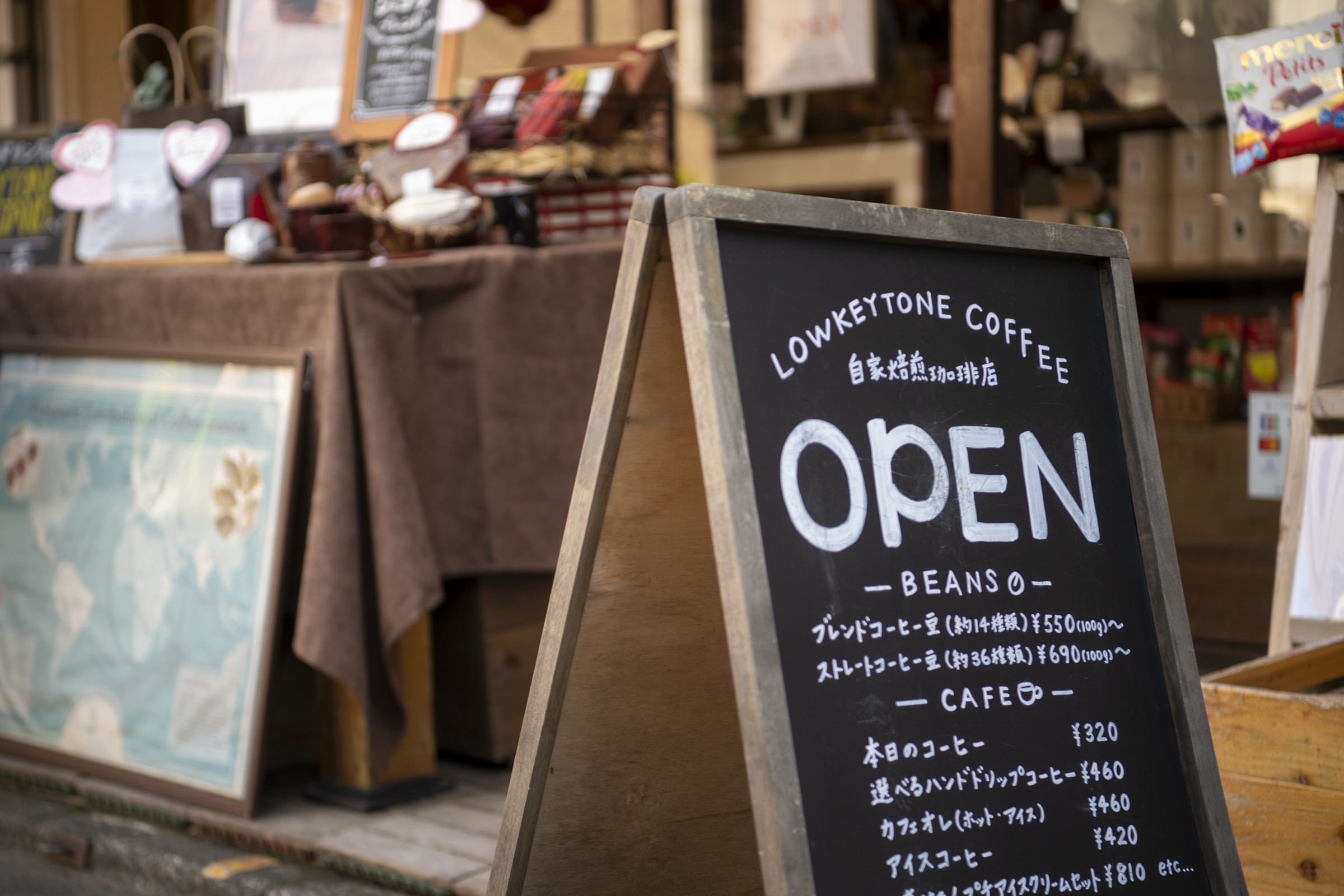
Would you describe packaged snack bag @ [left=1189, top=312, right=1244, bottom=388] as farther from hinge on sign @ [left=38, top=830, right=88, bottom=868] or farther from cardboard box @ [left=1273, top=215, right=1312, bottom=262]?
hinge on sign @ [left=38, top=830, right=88, bottom=868]

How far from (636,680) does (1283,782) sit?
2.78 ft

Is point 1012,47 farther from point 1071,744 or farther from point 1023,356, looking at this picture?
point 1071,744

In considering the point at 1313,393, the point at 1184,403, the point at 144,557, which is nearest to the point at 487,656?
the point at 144,557

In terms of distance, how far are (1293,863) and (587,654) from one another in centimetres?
95

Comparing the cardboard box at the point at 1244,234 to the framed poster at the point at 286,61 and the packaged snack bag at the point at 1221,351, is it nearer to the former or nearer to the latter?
→ the packaged snack bag at the point at 1221,351

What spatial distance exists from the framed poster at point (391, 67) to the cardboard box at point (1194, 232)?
1.68 meters

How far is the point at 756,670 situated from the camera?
112 cm

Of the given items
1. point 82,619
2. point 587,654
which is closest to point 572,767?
point 587,654

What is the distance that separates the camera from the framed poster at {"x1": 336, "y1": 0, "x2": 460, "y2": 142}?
111 inches

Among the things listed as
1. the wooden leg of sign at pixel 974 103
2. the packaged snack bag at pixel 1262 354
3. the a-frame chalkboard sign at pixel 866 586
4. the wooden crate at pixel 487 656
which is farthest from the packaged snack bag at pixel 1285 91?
the wooden crate at pixel 487 656

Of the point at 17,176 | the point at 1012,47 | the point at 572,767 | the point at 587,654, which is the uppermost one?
the point at 1012,47

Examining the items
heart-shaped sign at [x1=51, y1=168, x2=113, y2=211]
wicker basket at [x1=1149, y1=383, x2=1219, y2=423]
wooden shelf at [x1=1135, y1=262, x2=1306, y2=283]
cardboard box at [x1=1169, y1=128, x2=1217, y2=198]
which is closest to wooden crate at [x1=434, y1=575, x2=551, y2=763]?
heart-shaped sign at [x1=51, y1=168, x2=113, y2=211]

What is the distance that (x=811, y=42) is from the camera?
3.44 metres

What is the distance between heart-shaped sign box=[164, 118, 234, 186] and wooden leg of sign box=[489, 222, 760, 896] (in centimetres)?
180
